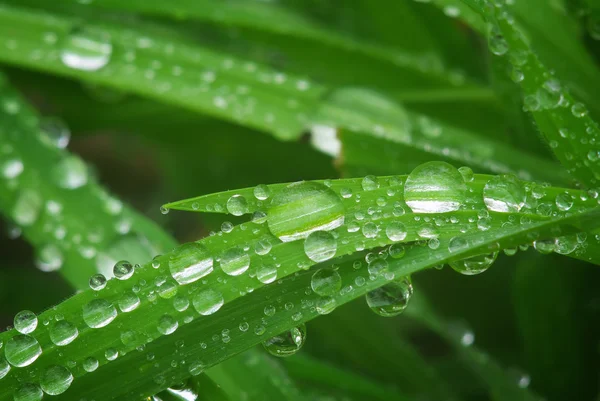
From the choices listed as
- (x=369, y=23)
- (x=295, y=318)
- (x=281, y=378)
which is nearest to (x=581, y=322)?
(x=281, y=378)

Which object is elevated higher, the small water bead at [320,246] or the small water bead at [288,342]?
the small water bead at [320,246]

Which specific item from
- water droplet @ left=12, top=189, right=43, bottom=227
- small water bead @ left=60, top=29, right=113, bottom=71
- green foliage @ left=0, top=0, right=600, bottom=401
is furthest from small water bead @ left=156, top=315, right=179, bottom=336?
small water bead @ left=60, top=29, right=113, bottom=71

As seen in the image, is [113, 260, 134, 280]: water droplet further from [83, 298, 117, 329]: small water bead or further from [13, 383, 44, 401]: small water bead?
[13, 383, 44, 401]: small water bead

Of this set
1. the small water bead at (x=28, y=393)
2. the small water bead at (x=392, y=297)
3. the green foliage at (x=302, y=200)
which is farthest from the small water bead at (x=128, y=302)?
the small water bead at (x=392, y=297)

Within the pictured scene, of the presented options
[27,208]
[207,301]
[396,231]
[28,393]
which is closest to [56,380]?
[28,393]

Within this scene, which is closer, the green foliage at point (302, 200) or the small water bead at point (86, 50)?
the green foliage at point (302, 200)

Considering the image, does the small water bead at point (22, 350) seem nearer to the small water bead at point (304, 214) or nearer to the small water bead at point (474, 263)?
the small water bead at point (304, 214)

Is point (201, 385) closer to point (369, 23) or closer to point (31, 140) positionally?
point (31, 140)
